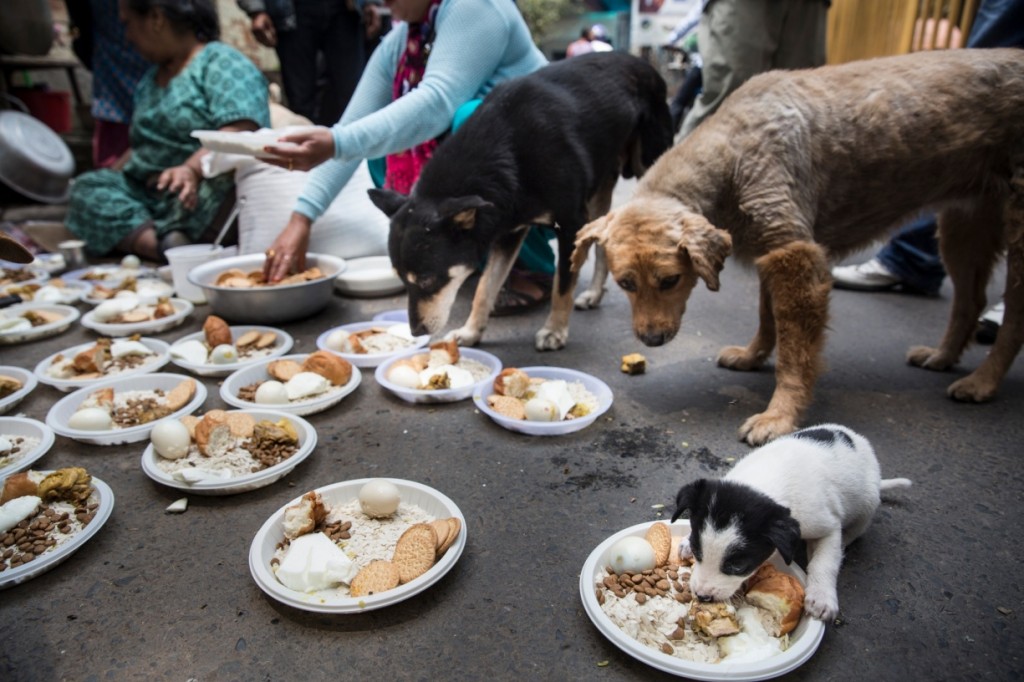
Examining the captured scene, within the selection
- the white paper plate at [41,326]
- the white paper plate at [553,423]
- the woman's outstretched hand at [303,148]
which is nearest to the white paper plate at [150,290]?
the white paper plate at [41,326]

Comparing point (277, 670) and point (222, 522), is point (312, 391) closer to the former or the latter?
point (222, 522)

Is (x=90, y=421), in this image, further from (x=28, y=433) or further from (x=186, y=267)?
(x=186, y=267)

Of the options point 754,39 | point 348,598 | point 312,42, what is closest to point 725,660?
point 348,598

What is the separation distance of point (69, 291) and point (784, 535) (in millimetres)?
4306

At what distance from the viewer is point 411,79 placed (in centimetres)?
344

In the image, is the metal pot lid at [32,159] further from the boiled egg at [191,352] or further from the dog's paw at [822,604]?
the dog's paw at [822,604]

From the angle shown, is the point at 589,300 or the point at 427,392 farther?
the point at 589,300

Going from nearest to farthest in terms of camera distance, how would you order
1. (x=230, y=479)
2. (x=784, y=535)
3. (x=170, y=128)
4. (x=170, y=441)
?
1. (x=784, y=535)
2. (x=230, y=479)
3. (x=170, y=441)
4. (x=170, y=128)

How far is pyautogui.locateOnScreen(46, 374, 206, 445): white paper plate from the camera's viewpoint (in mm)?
2174

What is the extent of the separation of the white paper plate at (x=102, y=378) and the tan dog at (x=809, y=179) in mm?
2000

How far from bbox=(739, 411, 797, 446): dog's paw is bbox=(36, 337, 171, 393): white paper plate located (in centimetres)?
253

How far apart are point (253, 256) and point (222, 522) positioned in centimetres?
223

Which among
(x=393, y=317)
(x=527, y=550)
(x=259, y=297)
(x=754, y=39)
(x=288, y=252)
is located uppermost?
(x=754, y=39)

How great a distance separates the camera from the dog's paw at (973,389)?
2.46 meters
